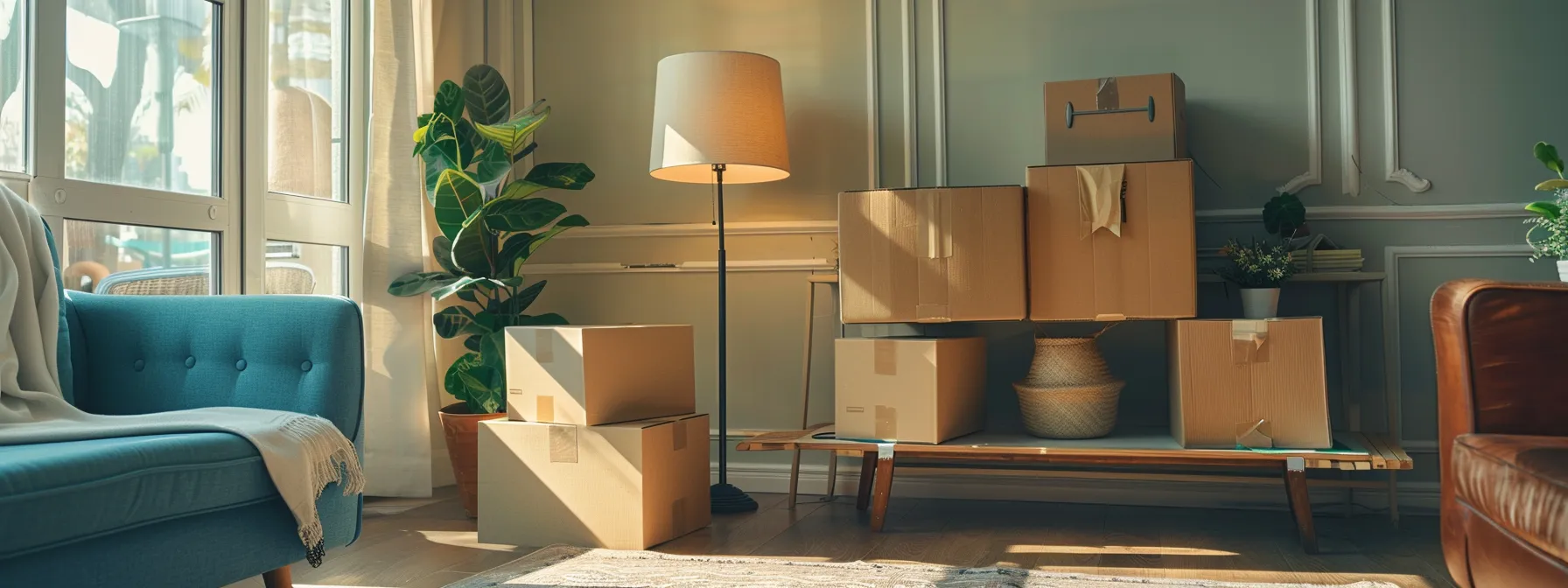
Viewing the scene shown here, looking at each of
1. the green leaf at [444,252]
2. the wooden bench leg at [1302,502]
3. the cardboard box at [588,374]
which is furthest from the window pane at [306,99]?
the wooden bench leg at [1302,502]

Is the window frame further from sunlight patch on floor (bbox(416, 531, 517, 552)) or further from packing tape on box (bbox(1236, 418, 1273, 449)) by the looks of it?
packing tape on box (bbox(1236, 418, 1273, 449))

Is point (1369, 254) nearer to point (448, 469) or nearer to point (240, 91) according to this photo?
point (448, 469)

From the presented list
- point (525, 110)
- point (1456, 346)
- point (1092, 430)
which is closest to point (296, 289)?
point (525, 110)

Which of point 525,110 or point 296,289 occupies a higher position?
point 525,110

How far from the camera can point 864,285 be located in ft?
9.15

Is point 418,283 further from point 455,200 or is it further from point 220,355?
point 220,355

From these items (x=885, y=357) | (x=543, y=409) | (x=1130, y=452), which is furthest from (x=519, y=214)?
(x=1130, y=452)

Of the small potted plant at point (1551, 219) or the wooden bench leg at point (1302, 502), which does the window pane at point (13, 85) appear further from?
the small potted plant at point (1551, 219)

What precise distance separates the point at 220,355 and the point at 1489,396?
2.17 m

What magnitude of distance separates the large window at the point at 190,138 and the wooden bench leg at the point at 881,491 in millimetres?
1653

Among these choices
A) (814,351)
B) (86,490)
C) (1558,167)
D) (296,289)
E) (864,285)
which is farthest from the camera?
(814,351)

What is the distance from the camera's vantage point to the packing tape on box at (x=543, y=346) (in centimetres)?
262

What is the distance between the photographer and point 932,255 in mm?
2729

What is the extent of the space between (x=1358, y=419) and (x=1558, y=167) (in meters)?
0.77
